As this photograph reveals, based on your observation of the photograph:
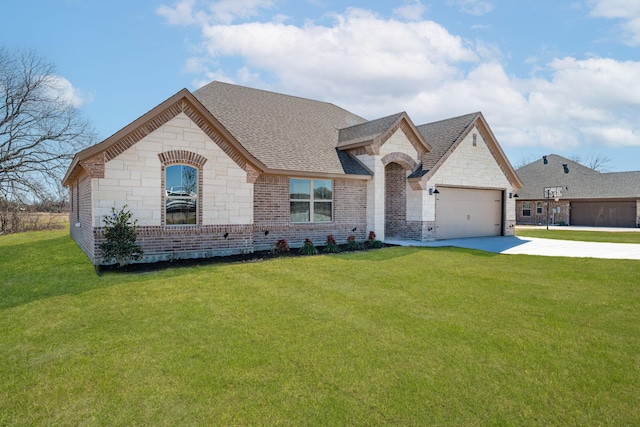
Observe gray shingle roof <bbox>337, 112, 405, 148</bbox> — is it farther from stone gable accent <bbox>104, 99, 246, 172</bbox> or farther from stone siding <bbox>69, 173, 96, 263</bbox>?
stone siding <bbox>69, 173, 96, 263</bbox>

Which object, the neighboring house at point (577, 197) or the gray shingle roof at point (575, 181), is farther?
the gray shingle roof at point (575, 181)

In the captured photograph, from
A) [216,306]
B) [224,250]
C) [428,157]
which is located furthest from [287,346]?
[428,157]

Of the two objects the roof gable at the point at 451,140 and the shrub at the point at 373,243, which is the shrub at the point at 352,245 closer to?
the shrub at the point at 373,243

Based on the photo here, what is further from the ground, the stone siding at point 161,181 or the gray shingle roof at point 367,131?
the gray shingle roof at point 367,131

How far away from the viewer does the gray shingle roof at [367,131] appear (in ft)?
51.7

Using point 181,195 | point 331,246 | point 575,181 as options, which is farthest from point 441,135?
point 575,181

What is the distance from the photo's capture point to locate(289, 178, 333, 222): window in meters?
14.1

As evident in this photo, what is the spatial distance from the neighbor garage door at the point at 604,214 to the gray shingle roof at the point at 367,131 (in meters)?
25.8

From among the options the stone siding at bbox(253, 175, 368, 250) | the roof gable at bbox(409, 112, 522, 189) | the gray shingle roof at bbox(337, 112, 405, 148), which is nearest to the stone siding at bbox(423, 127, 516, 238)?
the roof gable at bbox(409, 112, 522, 189)

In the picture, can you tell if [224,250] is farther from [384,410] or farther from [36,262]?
[384,410]

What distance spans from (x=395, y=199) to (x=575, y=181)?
2583 cm

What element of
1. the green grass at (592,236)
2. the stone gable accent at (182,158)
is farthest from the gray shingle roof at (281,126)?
the green grass at (592,236)

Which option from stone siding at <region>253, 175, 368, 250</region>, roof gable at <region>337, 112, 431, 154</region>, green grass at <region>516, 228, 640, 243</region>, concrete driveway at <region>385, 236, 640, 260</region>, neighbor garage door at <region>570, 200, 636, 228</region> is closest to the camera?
concrete driveway at <region>385, 236, 640, 260</region>

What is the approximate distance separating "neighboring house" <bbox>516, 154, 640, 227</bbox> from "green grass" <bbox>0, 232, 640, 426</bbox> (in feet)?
89.9
